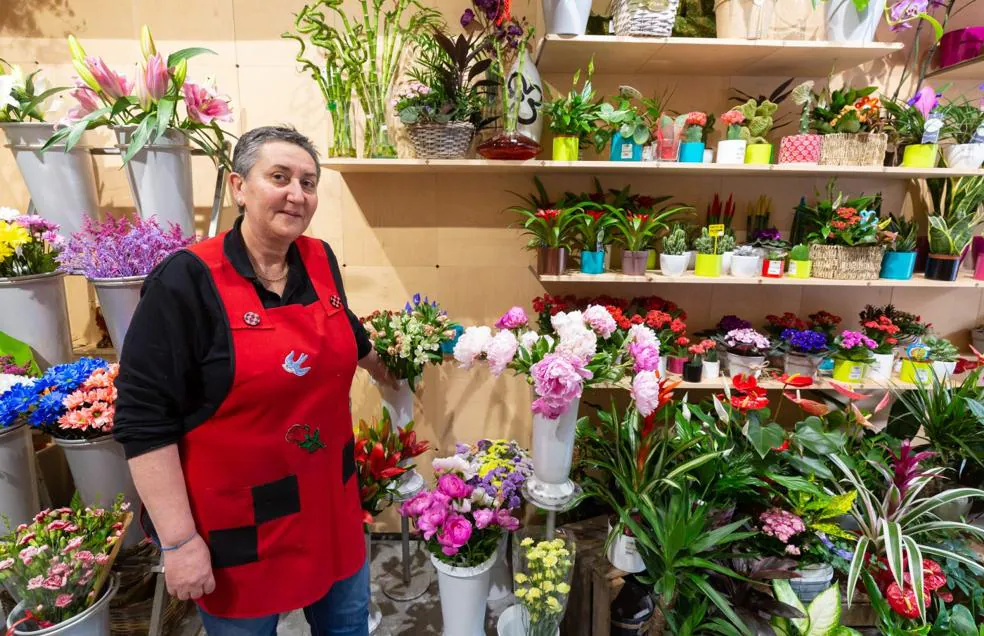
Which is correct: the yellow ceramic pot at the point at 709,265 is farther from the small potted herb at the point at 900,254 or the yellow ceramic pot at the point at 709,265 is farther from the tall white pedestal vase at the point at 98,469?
the tall white pedestal vase at the point at 98,469

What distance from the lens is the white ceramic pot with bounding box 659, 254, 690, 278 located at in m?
1.89

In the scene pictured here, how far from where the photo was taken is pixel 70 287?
2.17 meters

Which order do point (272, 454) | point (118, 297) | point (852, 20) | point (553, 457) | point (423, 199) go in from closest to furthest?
point (272, 454)
point (553, 457)
point (118, 297)
point (852, 20)
point (423, 199)

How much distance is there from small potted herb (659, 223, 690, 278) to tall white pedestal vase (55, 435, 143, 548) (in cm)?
196

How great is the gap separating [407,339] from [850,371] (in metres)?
1.74

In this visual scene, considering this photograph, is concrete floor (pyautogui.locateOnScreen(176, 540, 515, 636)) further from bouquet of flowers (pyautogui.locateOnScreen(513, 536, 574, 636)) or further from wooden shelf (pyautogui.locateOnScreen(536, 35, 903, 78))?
wooden shelf (pyautogui.locateOnScreen(536, 35, 903, 78))

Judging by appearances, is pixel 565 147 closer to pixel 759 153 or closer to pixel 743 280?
pixel 759 153

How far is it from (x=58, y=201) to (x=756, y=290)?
277cm

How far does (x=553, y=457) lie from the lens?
1.30 metres

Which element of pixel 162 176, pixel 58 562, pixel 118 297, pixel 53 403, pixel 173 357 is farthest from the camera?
pixel 162 176

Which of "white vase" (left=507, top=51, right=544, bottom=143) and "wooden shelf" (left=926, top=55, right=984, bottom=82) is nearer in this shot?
"white vase" (left=507, top=51, right=544, bottom=143)

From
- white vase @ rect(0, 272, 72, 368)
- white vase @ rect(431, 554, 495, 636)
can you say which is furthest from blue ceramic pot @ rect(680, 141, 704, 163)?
white vase @ rect(0, 272, 72, 368)

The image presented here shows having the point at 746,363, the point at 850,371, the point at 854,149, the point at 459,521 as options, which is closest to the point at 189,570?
the point at 459,521

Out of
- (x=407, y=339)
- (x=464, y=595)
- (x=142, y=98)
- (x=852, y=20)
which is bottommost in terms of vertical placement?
(x=464, y=595)
